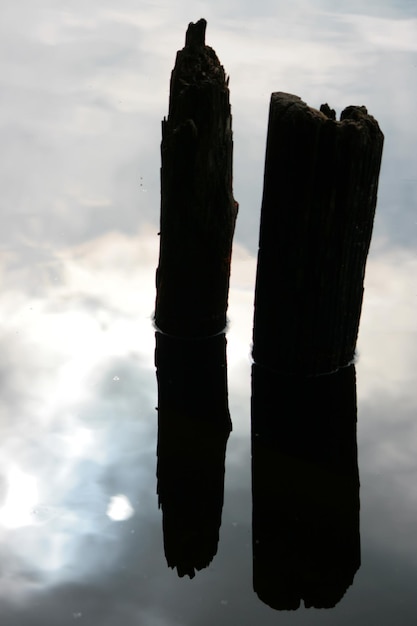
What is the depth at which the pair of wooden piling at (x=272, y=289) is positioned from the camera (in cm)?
448

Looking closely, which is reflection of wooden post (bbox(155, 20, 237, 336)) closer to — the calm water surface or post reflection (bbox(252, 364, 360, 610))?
the calm water surface

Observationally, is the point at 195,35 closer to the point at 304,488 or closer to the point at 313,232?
the point at 313,232

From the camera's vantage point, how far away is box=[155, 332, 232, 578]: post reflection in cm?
399

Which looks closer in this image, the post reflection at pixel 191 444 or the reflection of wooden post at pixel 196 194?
the post reflection at pixel 191 444

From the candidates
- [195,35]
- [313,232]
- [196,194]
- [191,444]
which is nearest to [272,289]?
[313,232]

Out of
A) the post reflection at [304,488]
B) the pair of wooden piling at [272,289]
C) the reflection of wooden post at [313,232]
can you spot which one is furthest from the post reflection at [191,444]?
the reflection of wooden post at [313,232]

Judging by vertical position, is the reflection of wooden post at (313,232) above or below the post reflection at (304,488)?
above

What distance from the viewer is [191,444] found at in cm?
457

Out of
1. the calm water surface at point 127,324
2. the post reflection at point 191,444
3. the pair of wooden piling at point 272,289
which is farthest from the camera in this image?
the pair of wooden piling at point 272,289

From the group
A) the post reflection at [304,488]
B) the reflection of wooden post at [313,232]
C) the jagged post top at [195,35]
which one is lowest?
the post reflection at [304,488]

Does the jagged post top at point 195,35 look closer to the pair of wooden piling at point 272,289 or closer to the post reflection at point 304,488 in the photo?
the pair of wooden piling at point 272,289

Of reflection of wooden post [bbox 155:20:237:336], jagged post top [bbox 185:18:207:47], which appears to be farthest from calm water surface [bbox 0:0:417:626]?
jagged post top [bbox 185:18:207:47]

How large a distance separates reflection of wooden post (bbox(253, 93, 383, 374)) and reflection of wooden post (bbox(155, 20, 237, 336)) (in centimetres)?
26

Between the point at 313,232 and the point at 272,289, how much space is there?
1.07 feet
